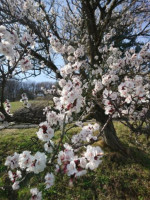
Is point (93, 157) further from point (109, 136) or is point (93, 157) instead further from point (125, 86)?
point (109, 136)

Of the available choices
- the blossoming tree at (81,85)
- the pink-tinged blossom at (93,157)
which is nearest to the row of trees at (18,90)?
the blossoming tree at (81,85)

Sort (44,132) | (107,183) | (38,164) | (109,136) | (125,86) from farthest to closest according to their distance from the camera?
(109,136) → (107,183) → (125,86) → (44,132) → (38,164)

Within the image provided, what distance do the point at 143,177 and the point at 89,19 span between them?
4.37m

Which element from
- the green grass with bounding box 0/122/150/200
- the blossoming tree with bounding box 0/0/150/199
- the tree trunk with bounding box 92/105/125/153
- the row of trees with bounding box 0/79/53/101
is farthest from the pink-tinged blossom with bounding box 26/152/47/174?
the tree trunk with bounding box 92/105/125/153

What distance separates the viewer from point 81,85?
361cm

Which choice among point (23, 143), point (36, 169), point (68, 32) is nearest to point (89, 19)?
point (68, 32)

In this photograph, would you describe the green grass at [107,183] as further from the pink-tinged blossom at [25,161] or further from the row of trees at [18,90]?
the row of trees at [18,90]

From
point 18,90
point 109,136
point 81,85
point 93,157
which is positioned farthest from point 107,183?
point 18,90

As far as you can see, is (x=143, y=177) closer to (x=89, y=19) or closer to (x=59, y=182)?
(x=59, y=182)

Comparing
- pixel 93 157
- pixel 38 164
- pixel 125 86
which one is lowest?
pixel 38 164

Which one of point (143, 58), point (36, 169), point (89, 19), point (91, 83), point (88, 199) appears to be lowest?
point (88, 199)

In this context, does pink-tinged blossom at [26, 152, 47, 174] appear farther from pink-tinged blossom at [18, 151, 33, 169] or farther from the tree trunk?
the tree trunk

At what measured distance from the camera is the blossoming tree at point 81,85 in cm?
198

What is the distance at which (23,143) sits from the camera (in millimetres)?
6281
